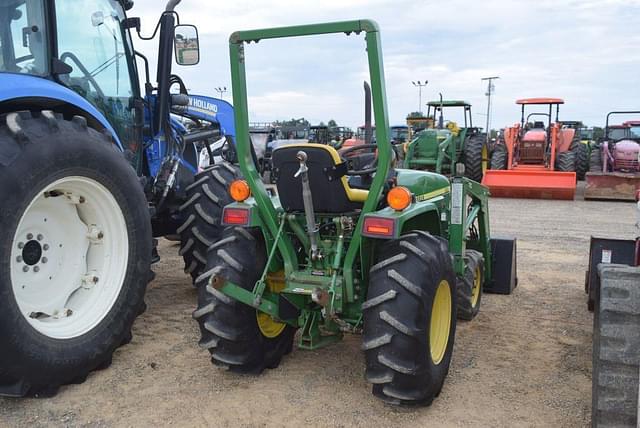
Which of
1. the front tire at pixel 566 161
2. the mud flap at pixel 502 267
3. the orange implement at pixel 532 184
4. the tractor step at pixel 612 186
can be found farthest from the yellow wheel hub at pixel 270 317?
the front tire at pixel 566 161

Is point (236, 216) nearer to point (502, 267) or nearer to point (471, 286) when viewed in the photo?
point (471, 286)

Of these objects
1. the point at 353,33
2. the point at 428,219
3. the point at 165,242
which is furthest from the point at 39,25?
the point at 165,242

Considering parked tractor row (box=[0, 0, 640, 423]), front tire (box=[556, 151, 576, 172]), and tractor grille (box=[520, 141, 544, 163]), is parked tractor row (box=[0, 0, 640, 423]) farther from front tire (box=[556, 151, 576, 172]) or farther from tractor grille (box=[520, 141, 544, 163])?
tractor grille (box=[520, 141, 544, 163])

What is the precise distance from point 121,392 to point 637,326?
2777mm

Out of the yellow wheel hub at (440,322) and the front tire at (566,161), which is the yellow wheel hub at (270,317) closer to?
the yellow wheel hub at (440,322)

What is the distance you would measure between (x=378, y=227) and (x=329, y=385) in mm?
1087

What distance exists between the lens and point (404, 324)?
3.13 meters

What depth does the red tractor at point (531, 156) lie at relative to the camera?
13422 mm

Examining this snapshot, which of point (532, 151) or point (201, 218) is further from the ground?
point (532, 151)

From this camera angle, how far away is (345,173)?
3422 mm

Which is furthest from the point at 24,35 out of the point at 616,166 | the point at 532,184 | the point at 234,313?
the point at 616,166

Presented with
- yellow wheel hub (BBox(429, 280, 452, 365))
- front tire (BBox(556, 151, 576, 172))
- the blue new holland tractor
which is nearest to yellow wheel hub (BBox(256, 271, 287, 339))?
the blue new holland tractor

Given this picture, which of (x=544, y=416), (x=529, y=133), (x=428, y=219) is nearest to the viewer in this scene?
(x=544, y=416)

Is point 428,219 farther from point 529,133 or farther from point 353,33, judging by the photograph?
point 529,133
